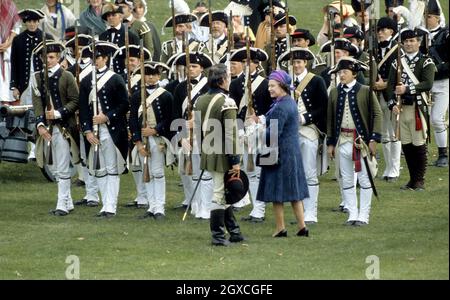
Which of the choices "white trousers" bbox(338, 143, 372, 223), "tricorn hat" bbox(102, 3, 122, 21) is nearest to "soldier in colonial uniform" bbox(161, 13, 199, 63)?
"tricorn hat" bbox(102, 3, 122, 21)

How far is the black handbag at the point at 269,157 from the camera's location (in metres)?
17.4

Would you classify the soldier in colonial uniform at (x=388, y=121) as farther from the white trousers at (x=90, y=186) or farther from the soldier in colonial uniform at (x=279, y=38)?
the white trousers at (x=90, y=186)

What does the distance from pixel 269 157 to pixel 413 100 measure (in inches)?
144

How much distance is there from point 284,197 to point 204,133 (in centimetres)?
113

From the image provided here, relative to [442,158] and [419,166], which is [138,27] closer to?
[442,158]

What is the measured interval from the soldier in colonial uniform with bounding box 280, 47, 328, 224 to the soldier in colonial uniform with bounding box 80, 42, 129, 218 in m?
2.19

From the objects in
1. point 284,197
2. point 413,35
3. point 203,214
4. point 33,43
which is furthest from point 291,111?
point 33,43

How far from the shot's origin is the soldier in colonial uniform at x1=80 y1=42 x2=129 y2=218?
1914 centimetres

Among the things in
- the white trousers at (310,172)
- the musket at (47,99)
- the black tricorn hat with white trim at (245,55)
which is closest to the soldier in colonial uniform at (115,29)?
the musket at (47,99)

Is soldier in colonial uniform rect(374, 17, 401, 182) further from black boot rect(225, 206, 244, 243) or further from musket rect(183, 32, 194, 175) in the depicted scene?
black boot rect(225, 206, 244, 243)

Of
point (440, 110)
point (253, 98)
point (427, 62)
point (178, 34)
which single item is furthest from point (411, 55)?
point (178, 34)

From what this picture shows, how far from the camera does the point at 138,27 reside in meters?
22.8

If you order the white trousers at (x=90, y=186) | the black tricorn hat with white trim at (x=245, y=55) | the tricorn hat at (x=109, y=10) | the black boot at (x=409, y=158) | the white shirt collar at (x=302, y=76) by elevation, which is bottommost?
the white trousers at (x=90, y=186)

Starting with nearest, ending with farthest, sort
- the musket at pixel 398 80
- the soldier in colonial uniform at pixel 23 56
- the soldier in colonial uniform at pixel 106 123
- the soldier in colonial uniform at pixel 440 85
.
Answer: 1. the soldier in colonial uniform at pixel 106 123
2. the musket at pixel 398 80
3. the soldier in colonial uniform at pixel 440 85
4. the soldier in colonial uniform at pixel 23 56
